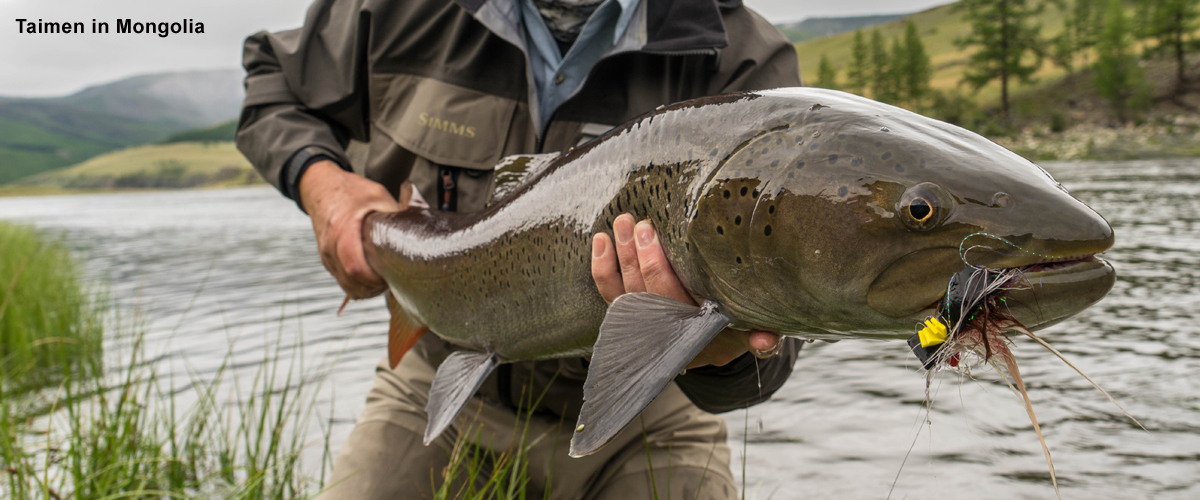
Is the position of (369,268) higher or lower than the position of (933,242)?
lower

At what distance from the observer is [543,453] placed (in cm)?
312

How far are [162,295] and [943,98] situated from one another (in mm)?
56925

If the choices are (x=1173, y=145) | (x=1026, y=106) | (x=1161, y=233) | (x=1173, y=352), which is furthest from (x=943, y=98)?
(x=1173, y=352)

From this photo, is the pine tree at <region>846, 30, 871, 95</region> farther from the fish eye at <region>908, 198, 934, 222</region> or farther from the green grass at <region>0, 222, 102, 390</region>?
the fish eye at <region>908, 198, 934, 222</region>

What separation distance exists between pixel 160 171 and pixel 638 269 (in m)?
150

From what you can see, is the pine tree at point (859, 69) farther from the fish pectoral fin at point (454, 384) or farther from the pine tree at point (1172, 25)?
the fish pectoral fin at point (454, 384)

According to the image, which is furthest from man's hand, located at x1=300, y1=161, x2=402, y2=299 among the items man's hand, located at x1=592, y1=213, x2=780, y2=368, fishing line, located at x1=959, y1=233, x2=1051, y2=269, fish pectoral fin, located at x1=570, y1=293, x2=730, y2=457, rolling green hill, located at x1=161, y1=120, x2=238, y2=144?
rolling green hill, located at x1=161, y1=120, x2=238, y2=144

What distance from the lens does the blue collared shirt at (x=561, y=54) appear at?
9.52 ft

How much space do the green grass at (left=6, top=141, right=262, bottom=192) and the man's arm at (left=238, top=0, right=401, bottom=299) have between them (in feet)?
401

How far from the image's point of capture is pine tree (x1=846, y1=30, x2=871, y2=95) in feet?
234

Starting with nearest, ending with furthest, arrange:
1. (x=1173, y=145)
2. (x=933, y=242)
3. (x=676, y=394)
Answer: (x=933, y=242) < (x=676, y=394) < (x=1173, y=145)

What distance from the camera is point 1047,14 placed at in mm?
104812

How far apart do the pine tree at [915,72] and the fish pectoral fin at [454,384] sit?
2561 inches

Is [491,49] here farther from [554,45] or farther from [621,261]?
[621,261]
